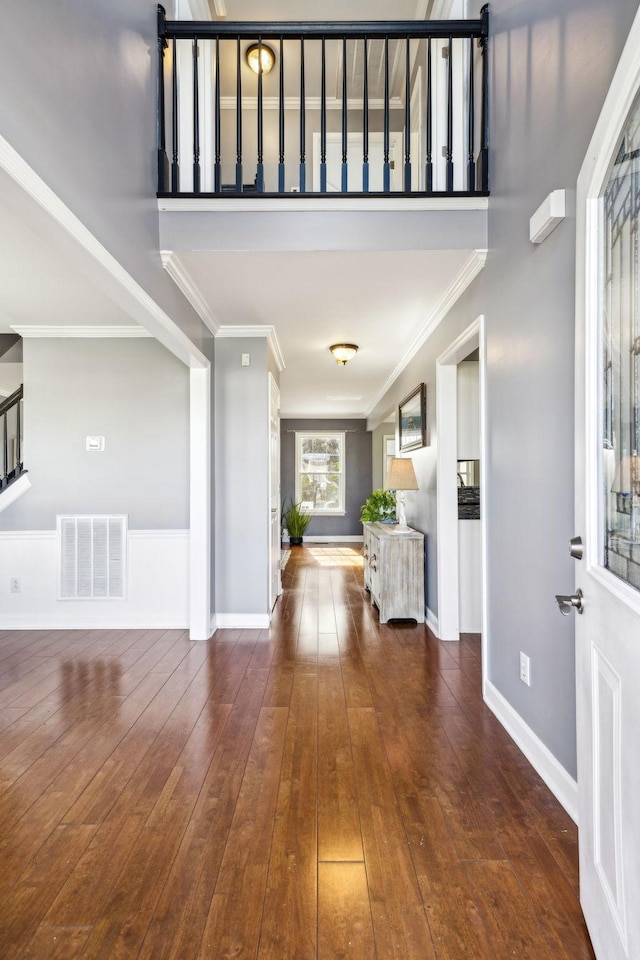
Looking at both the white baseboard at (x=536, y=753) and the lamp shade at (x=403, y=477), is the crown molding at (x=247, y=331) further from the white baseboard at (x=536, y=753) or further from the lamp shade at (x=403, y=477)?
the white baseboard at (x=536, y=753)

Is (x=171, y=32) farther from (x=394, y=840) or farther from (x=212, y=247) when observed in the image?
(x=394, y=840)

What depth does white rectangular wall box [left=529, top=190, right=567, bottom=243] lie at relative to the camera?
1848 millimetres

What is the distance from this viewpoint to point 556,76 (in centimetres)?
193

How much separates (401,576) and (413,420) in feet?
4.75

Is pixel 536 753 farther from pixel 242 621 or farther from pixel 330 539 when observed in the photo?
pixel 330 539

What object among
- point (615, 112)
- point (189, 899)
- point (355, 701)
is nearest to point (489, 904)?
point (189, 899)

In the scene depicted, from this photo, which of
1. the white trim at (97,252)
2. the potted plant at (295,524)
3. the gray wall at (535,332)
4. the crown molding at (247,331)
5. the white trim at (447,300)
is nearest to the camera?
the white trim at (97,252)

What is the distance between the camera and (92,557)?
4258 mm

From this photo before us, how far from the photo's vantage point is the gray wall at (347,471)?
10539 millimetres

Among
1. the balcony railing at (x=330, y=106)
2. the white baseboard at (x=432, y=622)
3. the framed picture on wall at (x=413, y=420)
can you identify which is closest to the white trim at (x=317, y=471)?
the framed picture on wall at (x=413, y=420)

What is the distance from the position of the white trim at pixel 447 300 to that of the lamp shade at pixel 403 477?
3.30ft

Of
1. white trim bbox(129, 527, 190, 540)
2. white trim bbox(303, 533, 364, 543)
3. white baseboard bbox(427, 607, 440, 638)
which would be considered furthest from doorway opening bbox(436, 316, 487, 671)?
white trim bbox(303, 533, 364, 543)

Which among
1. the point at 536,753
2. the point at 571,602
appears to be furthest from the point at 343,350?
the point at 571,602

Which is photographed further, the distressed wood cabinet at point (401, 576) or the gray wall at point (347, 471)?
the gray wall at point (347, 471)
